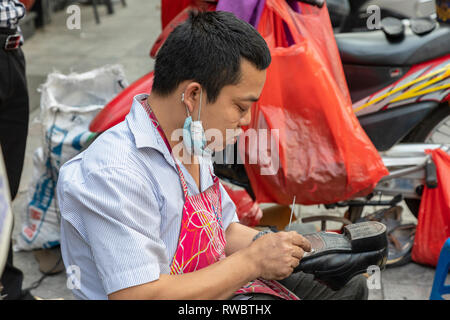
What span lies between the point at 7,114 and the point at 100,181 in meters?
1.19

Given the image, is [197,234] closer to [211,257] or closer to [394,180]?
[211,257]

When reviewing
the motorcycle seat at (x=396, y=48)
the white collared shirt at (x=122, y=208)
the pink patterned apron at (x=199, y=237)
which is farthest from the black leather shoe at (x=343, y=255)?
the motorcycle seat at (x=396, y=48)

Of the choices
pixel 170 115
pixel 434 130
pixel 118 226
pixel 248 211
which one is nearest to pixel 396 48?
pixel 434 130

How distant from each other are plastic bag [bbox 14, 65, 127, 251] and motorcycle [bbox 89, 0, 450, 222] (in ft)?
0.55

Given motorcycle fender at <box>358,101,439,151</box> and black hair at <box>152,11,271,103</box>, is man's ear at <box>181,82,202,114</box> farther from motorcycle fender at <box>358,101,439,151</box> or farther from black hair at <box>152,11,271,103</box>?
motorcycle fender at <box>358,101,439,151</box>

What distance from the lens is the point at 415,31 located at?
8.34 ft

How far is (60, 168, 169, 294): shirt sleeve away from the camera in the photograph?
1222 millimetres

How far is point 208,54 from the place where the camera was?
4.32 ft

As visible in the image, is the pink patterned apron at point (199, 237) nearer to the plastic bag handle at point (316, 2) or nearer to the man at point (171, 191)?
the man at point (171, 191)

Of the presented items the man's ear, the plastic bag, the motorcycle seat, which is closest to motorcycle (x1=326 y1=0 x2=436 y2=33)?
the motorcycle seat

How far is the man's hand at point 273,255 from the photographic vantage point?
1357 mm

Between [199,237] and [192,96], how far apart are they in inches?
14.1

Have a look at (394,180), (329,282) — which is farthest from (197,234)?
(394,180)

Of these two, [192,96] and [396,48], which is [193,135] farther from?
[396,48]
